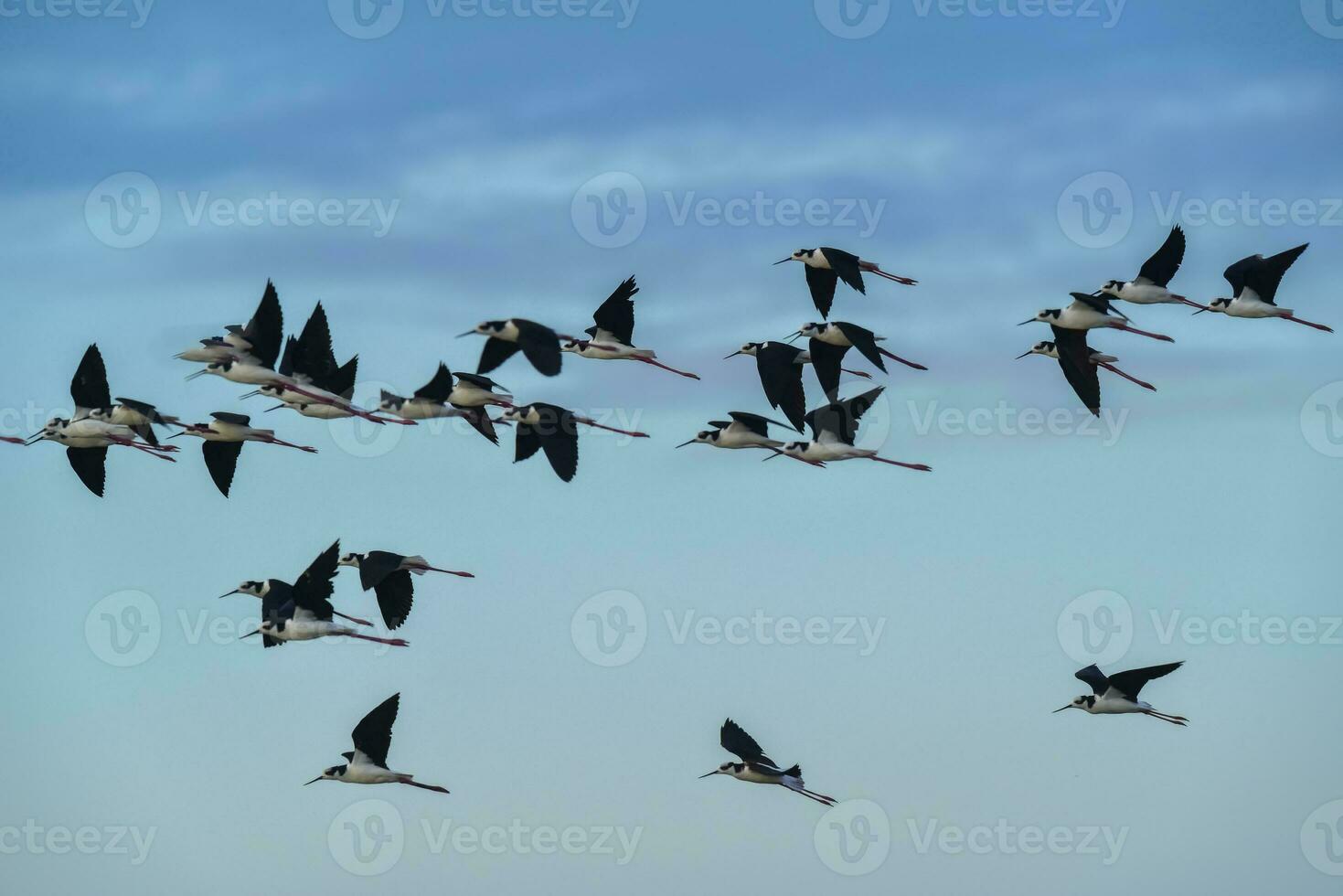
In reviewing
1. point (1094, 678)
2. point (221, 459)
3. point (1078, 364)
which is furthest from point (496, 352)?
point (1094, 678)

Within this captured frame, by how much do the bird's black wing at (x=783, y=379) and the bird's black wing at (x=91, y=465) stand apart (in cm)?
1004

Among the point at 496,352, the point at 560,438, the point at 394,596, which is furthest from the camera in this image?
the point at 394,596

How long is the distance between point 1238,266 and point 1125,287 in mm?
1690

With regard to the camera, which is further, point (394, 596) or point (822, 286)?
point (822, 286)

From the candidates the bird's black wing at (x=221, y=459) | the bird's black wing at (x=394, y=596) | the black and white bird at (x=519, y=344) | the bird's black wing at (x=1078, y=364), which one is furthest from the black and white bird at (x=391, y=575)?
the bird's black wing at (x=1078, y=364)

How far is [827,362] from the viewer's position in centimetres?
2992

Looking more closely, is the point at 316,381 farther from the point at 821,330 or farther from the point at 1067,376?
the point at 1067,376

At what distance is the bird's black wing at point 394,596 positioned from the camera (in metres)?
30.4

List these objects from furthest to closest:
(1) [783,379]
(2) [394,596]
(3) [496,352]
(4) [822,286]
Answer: (4) [822,286]
(2) [394,596]
(1) [783,379]
(3) [496,352]

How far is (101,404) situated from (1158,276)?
51.2ft

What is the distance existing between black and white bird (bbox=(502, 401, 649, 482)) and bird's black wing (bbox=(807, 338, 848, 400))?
345 cm

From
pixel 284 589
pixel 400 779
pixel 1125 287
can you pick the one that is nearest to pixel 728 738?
pixel 400 779

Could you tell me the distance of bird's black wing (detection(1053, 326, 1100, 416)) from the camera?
97.6 ft

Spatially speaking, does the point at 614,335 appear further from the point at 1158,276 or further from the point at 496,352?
the point at 1158,276
